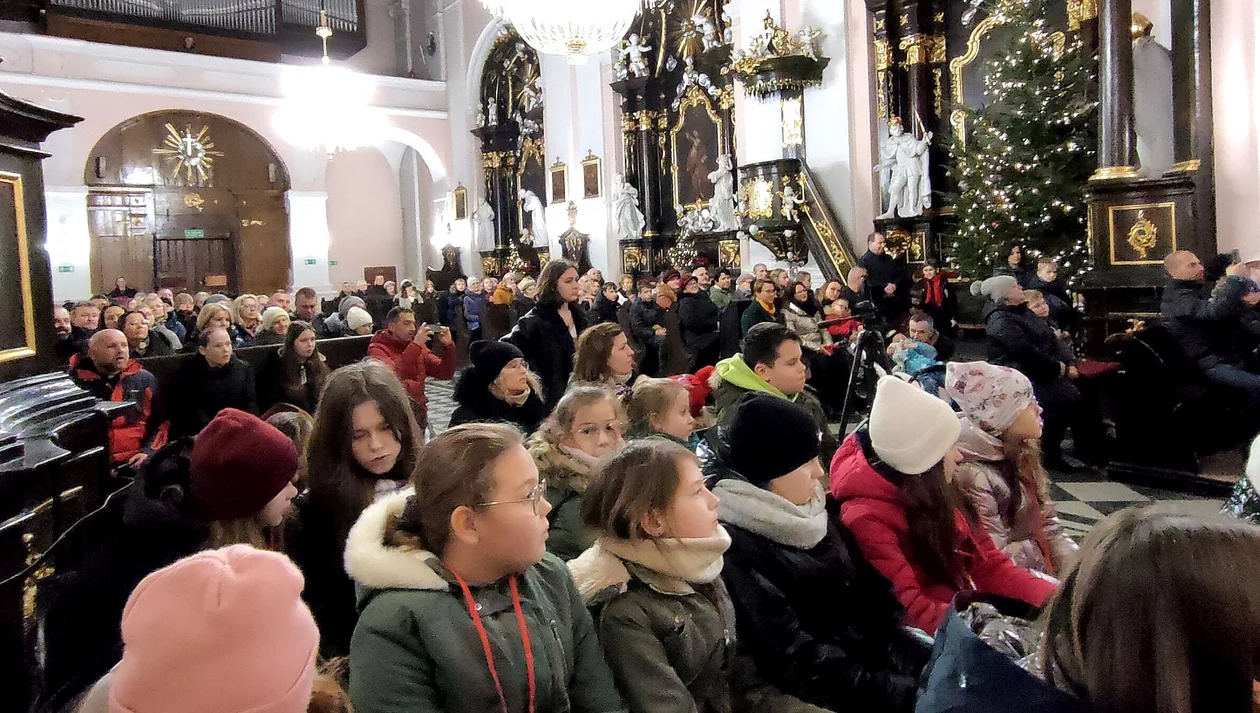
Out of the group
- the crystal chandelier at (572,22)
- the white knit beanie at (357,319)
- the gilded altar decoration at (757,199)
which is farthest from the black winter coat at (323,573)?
the gilded altar decoration at (757,199)

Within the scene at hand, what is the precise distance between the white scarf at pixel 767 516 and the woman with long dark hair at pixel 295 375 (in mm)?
3336

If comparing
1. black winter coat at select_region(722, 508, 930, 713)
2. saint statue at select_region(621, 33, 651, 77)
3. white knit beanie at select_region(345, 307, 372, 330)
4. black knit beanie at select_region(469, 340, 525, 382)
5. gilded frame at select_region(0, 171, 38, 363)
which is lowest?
black winter coat at select_region(722, 508, 930, 713)

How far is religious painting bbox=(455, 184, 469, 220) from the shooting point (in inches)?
765

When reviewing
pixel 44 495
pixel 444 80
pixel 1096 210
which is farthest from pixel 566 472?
pixel 444 80

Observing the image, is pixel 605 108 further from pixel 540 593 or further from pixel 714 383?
pixel 540 593

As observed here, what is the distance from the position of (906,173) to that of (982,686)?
9.79 m

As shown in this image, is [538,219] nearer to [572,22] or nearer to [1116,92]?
[572,22]

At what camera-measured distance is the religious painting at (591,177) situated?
15945 mm

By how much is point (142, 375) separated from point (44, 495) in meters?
2.25

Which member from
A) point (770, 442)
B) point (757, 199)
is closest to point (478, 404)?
point (770, 442)

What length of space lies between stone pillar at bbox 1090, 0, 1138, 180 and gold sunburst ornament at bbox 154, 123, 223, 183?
15987 mm

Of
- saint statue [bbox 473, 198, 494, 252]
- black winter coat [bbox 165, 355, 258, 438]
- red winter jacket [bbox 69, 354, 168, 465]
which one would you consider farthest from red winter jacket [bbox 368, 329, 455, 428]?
saint statue [bbox 473, 198, 494, 252]

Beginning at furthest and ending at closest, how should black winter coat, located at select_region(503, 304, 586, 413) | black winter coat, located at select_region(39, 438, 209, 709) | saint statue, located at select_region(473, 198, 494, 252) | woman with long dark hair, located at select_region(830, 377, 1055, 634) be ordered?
saint statue, located at select_region(473, 198, 494, 252) < black winter coat, located at select_region(503, 304, 586, 413) < woman with long dark hair, located at select_region(830, 377, 1055, 634) < black winter coat, located at select_region(39, 438, 209, 709)

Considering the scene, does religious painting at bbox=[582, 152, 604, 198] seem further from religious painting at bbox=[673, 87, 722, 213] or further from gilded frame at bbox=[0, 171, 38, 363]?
gilded frame at bbox=[0, 171, 38, 363]
